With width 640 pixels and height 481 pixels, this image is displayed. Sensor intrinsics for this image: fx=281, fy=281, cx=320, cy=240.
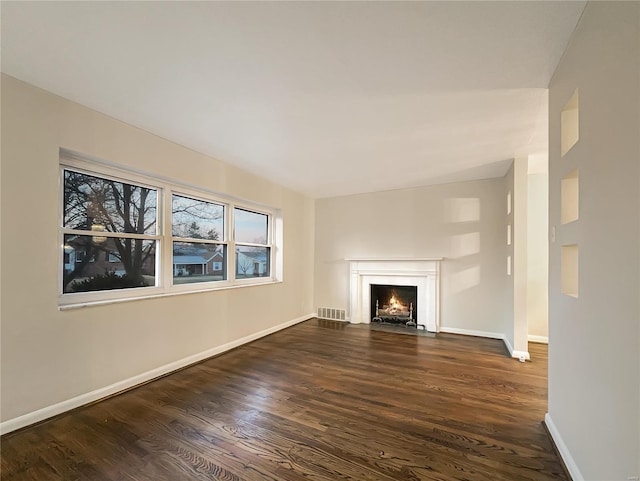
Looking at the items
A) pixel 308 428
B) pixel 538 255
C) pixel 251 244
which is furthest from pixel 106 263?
pixel 538 255

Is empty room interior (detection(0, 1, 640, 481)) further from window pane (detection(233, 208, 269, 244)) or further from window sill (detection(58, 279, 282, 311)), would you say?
window pane (detection(233, 208, 269, 244))

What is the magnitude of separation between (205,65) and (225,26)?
1.26 ft

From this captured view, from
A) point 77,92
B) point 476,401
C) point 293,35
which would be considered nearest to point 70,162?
point 77,92

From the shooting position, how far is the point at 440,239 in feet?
15.6

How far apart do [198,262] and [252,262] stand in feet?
3.54

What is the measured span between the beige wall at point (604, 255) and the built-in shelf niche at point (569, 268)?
0.05m

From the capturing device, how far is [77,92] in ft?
6.98

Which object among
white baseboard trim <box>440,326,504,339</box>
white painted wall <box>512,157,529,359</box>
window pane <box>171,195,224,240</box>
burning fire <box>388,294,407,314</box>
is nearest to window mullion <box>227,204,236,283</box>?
window pane <box>171,195,224,240</box>

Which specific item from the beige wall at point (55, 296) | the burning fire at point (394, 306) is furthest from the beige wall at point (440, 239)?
the beige wall at point (55, 296)

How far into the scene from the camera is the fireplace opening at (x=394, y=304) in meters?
5.13

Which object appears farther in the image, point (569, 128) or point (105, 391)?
point (105, 391)

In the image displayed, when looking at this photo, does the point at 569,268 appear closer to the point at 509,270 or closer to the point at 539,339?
the point at 509,270

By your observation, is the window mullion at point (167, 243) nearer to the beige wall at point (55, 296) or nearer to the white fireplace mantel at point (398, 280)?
the beige wall at point (55, 296)

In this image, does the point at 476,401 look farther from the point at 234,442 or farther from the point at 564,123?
the point at 564,123
